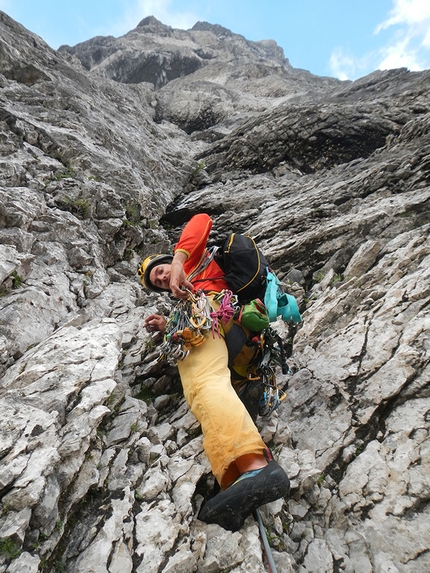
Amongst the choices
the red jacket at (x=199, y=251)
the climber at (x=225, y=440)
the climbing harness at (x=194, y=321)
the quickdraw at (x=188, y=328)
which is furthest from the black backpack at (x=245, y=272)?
the quickdraw at (x=188, y=328)

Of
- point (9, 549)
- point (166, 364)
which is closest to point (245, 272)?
point (166, 364)

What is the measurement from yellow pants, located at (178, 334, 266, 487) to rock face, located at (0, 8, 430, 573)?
51 centimetres

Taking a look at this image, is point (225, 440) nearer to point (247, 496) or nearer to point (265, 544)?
point (247, 496)

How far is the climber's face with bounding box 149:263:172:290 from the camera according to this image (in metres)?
4.77

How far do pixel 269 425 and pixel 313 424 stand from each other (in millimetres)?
644

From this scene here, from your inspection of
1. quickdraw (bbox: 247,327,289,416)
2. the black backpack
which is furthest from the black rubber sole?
the black backpack

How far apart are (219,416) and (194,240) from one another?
2.33 metres

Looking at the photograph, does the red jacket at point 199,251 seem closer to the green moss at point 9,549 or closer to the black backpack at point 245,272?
the black backpack at point 245,272

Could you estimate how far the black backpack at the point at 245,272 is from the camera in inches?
179

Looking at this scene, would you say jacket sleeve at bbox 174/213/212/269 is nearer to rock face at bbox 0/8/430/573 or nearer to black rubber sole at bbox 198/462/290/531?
rock face at bbox 0/8/430/573

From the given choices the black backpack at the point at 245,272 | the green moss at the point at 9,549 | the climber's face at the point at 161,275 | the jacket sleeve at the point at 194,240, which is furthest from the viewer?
the climber's face at the point at 161,275

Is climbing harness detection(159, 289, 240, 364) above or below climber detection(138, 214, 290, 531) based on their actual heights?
above

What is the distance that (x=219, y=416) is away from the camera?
10.2ft

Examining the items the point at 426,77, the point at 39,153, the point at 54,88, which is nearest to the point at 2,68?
the point at 54,88
